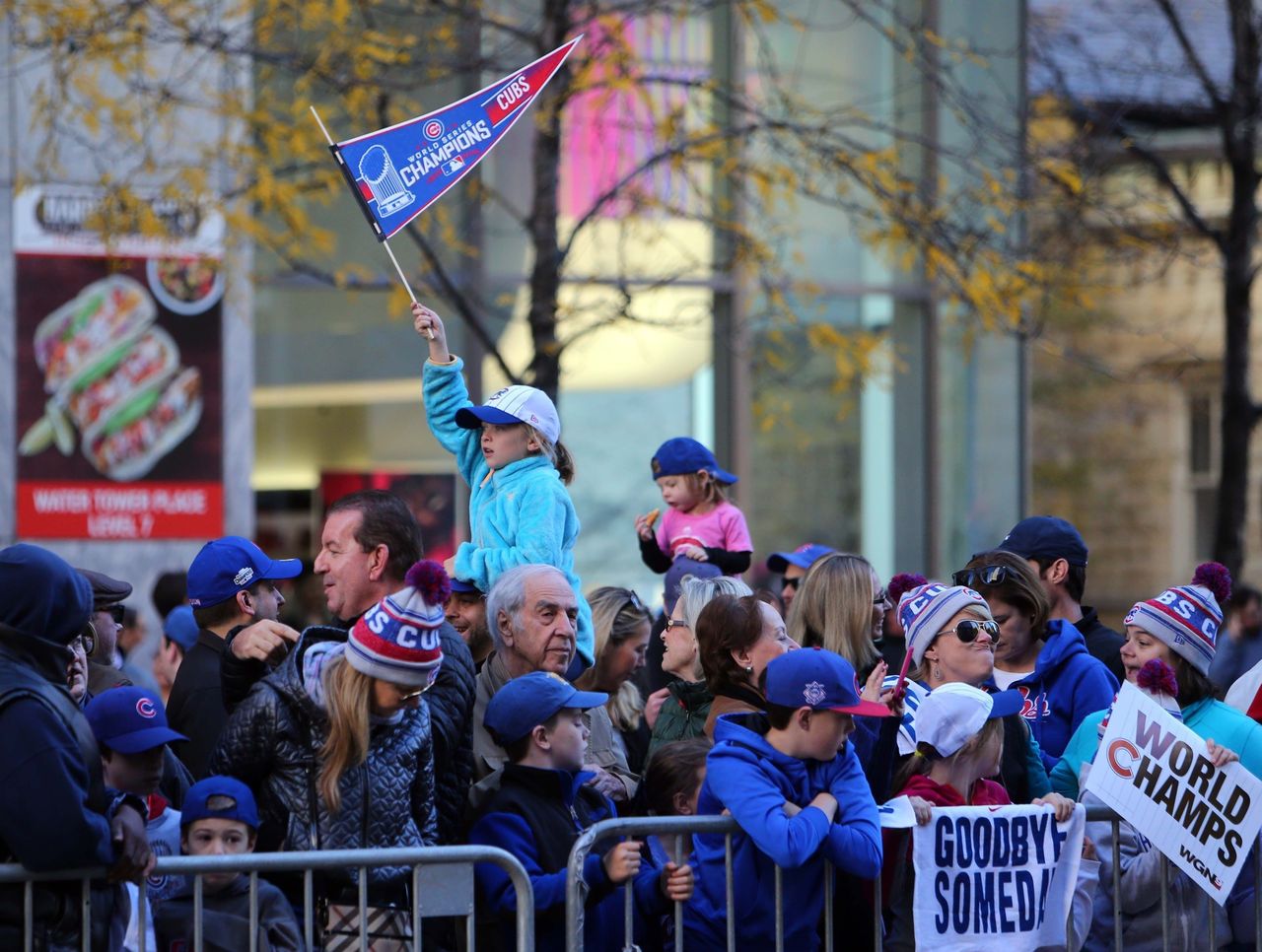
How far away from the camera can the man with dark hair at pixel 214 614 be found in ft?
19.2

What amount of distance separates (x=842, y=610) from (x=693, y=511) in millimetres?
1569

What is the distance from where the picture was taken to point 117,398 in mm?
12227

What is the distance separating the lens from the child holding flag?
614 centimetres

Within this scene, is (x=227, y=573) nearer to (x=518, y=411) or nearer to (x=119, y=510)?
(x=518, y=411)

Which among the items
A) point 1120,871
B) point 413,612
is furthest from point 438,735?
point 1120,871

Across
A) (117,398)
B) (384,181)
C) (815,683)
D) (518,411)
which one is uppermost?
(384,181)

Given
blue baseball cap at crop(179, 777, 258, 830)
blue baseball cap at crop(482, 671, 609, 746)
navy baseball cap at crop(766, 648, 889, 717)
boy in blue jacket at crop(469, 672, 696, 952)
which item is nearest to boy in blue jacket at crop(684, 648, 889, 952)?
navy baseball cap at crop(766, 648, 889, 717)

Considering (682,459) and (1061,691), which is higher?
(682,459)

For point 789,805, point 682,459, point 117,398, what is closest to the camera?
point 789,805

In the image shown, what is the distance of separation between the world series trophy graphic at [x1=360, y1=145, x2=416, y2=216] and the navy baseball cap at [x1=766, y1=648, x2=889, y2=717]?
2.62 m

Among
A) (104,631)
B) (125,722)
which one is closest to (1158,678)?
(125,722)

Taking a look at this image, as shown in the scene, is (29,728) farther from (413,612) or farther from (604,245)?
(604,245)

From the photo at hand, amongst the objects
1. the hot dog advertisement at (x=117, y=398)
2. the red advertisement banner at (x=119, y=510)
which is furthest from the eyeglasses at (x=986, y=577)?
the red advertisement banner at (x=119, y=510)

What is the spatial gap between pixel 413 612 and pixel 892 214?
632 cm
